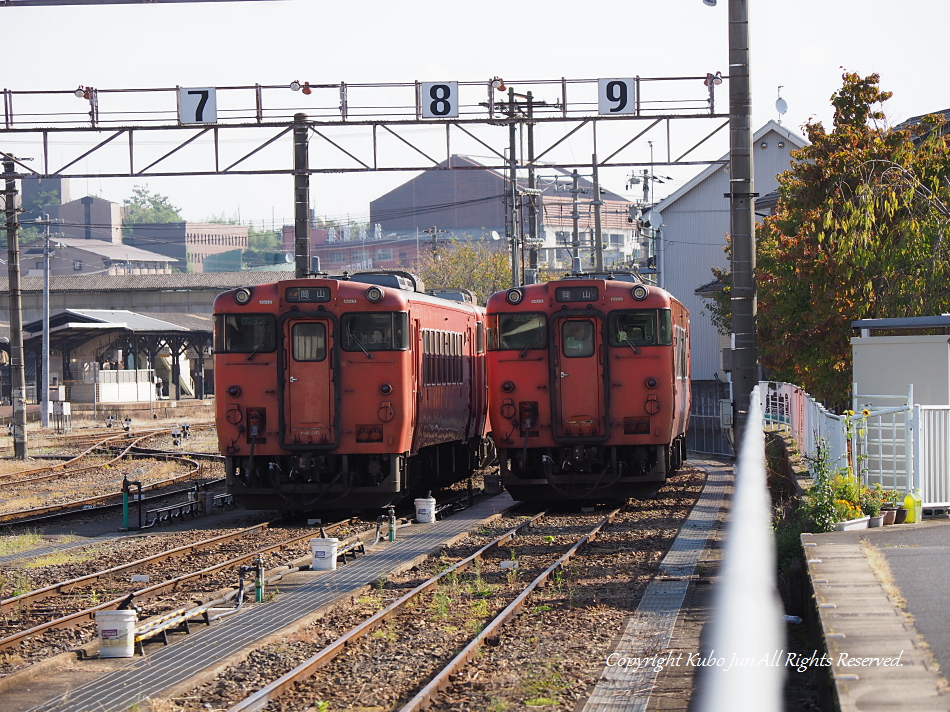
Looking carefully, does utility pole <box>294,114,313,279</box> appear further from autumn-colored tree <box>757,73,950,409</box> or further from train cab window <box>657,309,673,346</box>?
autumn-colored tree <box>757,73,950,409</box>

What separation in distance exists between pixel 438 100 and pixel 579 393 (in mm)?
7451

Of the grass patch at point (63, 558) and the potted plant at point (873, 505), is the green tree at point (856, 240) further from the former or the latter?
the grass patch at point (63, 558)

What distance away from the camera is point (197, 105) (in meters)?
22.2

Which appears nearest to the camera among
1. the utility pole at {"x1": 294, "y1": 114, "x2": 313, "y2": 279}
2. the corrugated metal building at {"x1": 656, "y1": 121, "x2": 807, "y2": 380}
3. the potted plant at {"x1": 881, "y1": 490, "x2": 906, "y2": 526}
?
the potted plant at {"x1": 881, "y1": 490, "x2": 906, "y2": 526}

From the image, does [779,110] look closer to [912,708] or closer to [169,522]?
[169,522]

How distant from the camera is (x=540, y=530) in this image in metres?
16.2

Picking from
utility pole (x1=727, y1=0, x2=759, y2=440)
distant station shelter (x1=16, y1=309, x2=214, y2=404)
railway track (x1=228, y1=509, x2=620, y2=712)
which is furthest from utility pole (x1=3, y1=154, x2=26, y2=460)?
distant station shelter (x1=16, y1=309, x2=214, y2=404)

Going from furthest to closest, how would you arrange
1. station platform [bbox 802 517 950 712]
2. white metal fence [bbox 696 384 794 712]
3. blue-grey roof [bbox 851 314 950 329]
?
blue-grey roof [bbox 851 314 950 329], station platform [bbox 802 517 950 712], white metal fence [bbox 696 384 794 712]

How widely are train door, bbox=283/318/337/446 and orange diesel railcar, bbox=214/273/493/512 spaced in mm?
14

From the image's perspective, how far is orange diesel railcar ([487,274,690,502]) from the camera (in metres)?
17.6

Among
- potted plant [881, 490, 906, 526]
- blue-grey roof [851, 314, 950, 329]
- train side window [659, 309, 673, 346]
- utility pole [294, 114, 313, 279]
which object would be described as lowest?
potted plant [881, 490, 906, 526]

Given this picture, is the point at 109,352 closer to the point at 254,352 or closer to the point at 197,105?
the point at 197,105

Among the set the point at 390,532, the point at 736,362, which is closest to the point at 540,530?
the point at 390,532

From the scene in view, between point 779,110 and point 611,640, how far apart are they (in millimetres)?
42606
